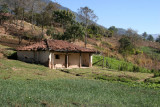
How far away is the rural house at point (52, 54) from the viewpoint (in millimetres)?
24805

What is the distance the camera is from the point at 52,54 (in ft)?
81.9

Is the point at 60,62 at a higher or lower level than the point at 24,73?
higher

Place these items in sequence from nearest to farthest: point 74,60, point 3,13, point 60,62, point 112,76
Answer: point 112,76 < point 60,62 < point 74,60 < point 3,13

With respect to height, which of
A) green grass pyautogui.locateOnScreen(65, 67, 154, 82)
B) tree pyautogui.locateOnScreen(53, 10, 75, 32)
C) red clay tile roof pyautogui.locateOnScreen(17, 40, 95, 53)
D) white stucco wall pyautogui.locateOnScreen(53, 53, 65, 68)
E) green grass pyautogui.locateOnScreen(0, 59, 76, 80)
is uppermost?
tree pyautogui.locateOnScreen(53, 10, 75, 32)

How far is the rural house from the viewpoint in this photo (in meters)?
24.8

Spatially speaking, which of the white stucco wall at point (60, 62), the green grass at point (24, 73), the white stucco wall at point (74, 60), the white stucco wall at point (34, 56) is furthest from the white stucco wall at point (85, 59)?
the green grass at point (24, 73)

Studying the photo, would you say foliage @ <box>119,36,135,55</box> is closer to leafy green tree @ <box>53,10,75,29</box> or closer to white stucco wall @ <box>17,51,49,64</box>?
leafy green tree @ <box>53,10,75,29</box>

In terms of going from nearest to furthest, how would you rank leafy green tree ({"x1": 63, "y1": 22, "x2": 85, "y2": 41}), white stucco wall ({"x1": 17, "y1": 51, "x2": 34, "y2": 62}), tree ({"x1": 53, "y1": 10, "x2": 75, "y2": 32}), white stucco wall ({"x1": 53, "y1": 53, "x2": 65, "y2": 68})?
white stucco wall ({"x1": 53, "y1": 53, "x2": 65, "y2": 68})
white stucco wall ({"x1": 17, "y1": 51, "x2": 34, "y2": 62})
leafy green tree ({"x1": 63, "y1": 22, "x2": 85, "y2": 41})
tree ({"x1": 53, "y1": 10, "x2": 75, "y2": 32})

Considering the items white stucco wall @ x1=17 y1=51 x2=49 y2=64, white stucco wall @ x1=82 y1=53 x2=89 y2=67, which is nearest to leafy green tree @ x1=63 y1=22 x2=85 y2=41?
white stucco wall @ x1=82 y1=53 x2=89 y2=67

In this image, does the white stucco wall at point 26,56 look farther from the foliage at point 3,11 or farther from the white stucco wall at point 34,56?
the foliage at point 3,11

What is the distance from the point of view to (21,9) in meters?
46.9

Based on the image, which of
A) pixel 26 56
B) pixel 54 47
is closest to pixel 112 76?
pixel 54 47

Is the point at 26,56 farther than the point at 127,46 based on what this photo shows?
No

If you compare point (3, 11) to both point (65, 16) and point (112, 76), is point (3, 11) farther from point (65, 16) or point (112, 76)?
point (112, 76)
